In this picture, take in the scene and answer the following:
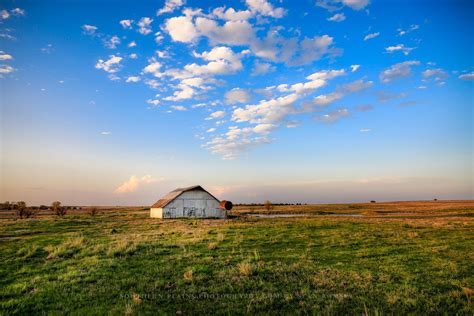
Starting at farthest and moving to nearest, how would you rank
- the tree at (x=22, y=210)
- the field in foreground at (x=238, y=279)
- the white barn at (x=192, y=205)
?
the tree at (x=22, y=210) < the white barn at (x=192, y=205) < the field in foreground at (x=238, y=279)

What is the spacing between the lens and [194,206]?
2095 inches

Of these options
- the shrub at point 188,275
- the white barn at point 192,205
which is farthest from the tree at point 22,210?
the shrub at point 188,275

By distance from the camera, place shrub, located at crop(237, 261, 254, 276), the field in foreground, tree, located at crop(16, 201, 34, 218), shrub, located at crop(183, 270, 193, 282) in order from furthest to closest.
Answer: tree, located at crop(16, 201, 34, 218), shrub, located at crop(237, 261, 254, 276), shrub, located at crop(183, 270, 193, 282), the field in foreground

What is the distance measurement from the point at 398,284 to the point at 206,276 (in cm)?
655

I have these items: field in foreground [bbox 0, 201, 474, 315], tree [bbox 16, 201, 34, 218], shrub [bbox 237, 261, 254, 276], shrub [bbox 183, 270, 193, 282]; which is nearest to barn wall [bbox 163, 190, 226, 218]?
tree [bbox 16, 201, 34, 218]

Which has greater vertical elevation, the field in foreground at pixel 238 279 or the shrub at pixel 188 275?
the shrub at pixel 188 275

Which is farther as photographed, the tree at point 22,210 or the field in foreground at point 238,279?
the tree at point 22,210

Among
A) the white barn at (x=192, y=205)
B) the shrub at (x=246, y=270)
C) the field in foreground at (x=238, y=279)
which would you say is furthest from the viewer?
the white barn at (x=192, y=205)

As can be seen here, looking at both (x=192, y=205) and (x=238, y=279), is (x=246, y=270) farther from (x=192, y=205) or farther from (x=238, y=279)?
(x=192, y=205)

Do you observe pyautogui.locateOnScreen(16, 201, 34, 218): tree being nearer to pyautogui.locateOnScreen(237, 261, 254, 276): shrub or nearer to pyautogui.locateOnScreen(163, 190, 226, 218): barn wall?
pyautogui.locateOnScreen(163, 190, 226, 218): barn wall

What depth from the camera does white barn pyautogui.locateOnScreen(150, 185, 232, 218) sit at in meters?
51.5

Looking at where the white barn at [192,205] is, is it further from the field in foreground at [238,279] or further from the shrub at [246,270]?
the shrub at [246,270]

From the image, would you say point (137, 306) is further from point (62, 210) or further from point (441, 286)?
point (62, 210)

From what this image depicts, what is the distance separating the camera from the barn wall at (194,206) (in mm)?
51594
